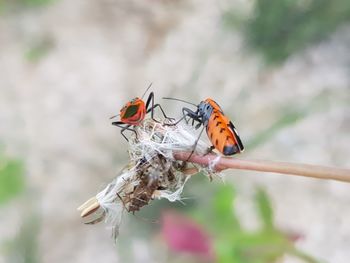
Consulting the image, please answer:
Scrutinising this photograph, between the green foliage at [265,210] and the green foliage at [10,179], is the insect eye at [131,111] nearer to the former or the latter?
the green foliage at [265,210]

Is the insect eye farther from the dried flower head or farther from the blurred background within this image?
the blurred background

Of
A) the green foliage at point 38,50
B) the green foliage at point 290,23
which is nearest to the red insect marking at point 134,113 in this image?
the green foliage at point 290,23

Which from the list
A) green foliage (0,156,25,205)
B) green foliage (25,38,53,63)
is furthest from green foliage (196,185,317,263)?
green foliage (25,38,53,63)

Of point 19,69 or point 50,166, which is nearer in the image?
point 50,166

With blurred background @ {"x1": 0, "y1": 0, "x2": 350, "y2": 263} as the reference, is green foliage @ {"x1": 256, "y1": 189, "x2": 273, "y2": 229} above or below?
below

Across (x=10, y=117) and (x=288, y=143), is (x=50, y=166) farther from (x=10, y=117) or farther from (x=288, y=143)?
(x=288, y=143)

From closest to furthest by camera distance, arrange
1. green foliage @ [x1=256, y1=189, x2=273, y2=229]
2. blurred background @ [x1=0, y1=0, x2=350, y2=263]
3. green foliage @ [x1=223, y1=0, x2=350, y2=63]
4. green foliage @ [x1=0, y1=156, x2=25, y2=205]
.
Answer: green foliage @ [x1=256, y1=189, x2=273, y2=229], green foliage @ [x1=0, y1=156, x2=25, y2=205], blurred background @ [x1=0, y1=0, x2=350, y2=263], green foliage @ [x1=223, y1=0, x2=350, y2=63]

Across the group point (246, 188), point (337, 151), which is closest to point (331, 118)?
point (337, 151)

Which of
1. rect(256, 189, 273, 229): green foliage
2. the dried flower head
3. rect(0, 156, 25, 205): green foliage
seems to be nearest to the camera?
the dried flower head
